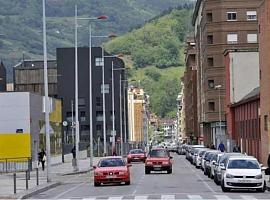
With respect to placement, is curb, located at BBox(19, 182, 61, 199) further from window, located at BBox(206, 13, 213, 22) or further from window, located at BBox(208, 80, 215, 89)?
window, located at BBox(208, 80, 215, 89)

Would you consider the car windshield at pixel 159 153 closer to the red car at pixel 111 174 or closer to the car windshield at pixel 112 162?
the car windshield at pixel 112 162

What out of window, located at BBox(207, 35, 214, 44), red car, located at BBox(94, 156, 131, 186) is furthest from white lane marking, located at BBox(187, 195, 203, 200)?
window, located at BBox(207, 35, 214, 44)

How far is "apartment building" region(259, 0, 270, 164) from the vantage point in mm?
60812

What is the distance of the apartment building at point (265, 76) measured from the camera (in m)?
60.8

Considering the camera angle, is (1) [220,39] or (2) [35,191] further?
(1) [220,39]

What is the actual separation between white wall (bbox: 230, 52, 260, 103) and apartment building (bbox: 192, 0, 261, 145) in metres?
16.9

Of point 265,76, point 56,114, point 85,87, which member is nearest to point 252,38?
point 56,114

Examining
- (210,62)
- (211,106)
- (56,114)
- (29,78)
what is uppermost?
(210,62)

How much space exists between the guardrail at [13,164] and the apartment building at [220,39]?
4990 centimetres

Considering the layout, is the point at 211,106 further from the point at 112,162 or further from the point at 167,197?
the point at 167,197

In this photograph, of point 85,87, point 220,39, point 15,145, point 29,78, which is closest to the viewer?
point 15,145

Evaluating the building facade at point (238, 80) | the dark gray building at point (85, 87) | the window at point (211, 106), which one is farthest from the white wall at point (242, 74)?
the dark gray building at point (85, 87)

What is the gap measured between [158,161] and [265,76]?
12053 millimetres

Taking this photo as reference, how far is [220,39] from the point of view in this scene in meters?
113
